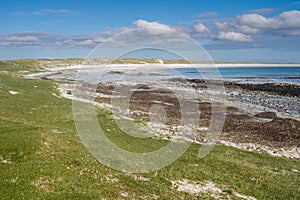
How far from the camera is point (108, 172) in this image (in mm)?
19906

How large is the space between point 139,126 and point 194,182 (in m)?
17.4

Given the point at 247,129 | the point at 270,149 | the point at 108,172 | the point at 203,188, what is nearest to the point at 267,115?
the point at 247,129

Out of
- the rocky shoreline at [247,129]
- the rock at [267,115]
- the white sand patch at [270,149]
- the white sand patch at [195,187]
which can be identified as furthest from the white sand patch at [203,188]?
the rock at [267,115]

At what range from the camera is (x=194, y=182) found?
20.3m

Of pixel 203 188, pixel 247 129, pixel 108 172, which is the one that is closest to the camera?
pixel 203 188

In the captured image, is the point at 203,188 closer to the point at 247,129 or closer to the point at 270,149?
the point at 270,149

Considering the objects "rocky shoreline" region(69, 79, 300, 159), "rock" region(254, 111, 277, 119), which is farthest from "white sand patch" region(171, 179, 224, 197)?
"rock" region(254, 111, 277, 119)

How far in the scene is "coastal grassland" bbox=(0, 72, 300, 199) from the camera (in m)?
16.6

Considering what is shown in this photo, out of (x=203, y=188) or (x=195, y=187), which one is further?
(x=195, y=187)

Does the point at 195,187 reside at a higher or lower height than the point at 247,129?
lower

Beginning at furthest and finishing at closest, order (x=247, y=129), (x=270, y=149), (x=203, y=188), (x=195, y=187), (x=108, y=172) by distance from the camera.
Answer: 1. (x=247, y=129)
2. (x=270, y=149)
3. (x=108, y=172)
4. (x=195, y=187)
5. (x=203, y=188)

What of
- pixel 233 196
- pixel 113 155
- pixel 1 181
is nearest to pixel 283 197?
pixel 233 196

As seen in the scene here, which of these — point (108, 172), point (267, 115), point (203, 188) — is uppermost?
point (108, 172)

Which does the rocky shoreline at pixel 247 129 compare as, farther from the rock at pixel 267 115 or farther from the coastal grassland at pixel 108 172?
the coastal grassland at pixel 108 172
